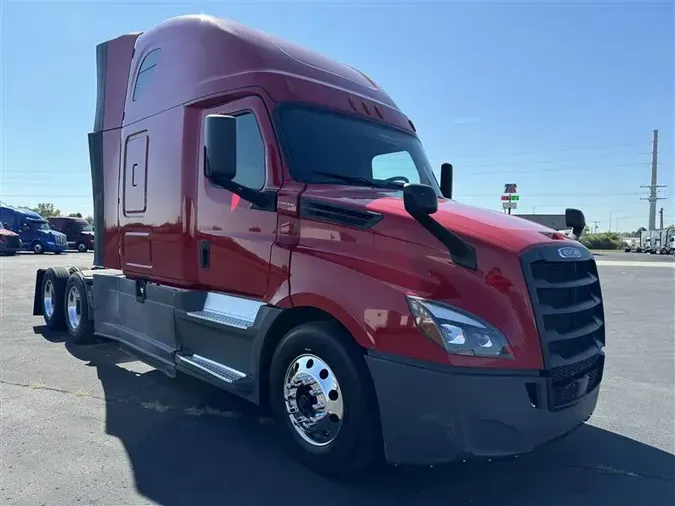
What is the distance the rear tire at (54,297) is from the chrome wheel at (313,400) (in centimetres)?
583

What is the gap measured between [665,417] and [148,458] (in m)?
4.57

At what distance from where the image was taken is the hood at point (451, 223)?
10.7 ft

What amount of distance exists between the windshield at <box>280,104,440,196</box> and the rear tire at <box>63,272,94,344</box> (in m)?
4.66

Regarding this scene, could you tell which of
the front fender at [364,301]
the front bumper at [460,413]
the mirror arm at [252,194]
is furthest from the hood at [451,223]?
the front bumper at [460,413]

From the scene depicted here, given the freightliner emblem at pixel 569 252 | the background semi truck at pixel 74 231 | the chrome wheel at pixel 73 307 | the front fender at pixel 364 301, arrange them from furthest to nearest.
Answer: the background semi truck at pixel 74 231
the chrome wheel at pixel 73 307
the freightliner emblem at pixel 569 252
the front fender at pixel 364 301

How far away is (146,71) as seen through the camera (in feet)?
19.2

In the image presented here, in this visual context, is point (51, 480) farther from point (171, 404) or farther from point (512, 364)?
point (512, 364)

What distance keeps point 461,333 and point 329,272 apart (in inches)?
37.7

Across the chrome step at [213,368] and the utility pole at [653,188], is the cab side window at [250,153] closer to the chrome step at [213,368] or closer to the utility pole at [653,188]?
the chrome step at [213,368]

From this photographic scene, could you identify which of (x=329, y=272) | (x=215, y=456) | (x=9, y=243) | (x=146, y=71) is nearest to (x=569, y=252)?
(x=329, y=272)

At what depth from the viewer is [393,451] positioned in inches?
125

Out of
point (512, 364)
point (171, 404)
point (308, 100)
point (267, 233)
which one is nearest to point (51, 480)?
point (171, 404)

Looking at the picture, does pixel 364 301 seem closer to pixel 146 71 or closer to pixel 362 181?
pixel 362 181

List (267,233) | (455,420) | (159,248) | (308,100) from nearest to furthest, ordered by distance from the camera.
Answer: (455,420) < (267,233) < (308,100) < (159,248)
